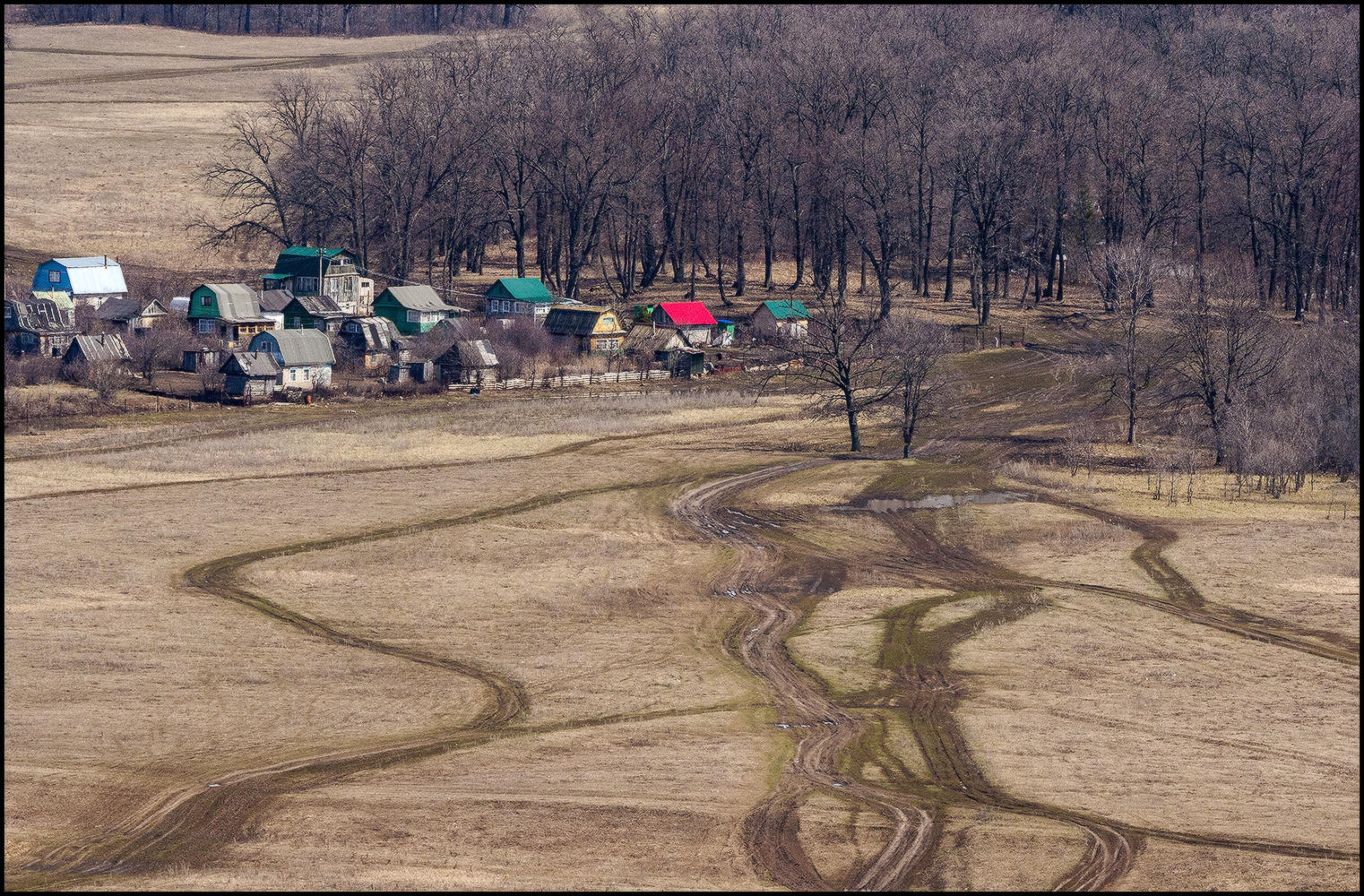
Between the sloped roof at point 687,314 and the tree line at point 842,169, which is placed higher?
the tree line at point 842,169

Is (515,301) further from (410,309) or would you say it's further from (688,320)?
(688,320)

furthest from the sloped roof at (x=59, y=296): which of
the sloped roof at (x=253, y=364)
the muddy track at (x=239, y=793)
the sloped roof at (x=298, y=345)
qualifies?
the muddy track at (x=239, y=793)

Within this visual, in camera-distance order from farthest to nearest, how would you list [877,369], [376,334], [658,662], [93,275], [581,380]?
[93,275]
[376,334]
[581,380]
[877,369]
[658,662]

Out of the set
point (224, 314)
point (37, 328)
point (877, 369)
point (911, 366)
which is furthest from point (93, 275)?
point (911, 366)

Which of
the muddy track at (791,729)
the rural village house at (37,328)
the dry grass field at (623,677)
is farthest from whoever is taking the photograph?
the rural village house at (37,328)

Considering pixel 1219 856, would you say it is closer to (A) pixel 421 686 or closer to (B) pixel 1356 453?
(A) pixel 421 686

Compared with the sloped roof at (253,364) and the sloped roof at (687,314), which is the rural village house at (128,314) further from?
the sloped roof at (687,314)
